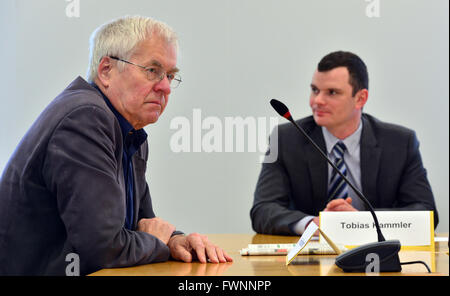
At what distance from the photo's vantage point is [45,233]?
1390mm

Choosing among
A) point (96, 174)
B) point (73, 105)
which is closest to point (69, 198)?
point (96, 174)

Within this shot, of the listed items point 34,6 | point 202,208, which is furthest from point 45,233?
point 34,6

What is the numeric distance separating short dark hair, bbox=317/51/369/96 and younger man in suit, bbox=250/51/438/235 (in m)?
0.01

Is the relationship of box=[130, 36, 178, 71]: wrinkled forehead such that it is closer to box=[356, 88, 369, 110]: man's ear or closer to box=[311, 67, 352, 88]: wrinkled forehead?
box=[311, 67, 352, 88]: wrinkled forehead

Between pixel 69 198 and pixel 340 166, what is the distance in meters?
1.60

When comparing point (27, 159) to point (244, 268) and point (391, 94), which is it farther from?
point (391, 94)

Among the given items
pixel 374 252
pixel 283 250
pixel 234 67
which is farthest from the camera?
pixel 234 67

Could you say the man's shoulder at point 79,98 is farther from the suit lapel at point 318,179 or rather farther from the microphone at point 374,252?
the suit lapel at point 318,179

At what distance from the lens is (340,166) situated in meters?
2.60

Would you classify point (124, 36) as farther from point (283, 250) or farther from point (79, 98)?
point (283, 250)

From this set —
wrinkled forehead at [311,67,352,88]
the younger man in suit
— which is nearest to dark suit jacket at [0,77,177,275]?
the younger man in suit

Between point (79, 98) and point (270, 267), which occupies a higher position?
point (79, 98)
